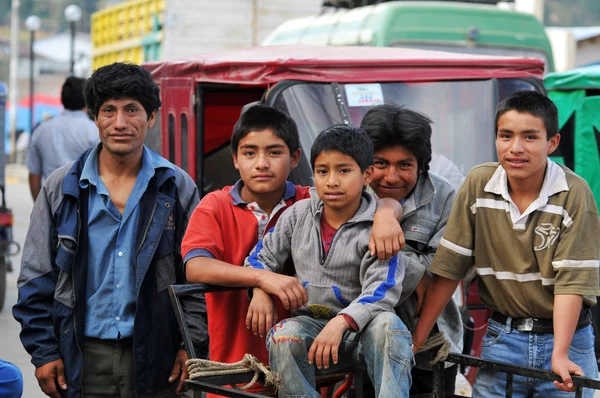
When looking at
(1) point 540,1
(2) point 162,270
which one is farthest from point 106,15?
(2) point 162,270

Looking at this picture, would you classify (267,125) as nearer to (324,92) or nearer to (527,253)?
(527,253)

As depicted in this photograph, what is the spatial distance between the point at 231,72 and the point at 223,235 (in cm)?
280

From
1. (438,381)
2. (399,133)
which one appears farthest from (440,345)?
(399,133)

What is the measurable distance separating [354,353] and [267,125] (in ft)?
2.82

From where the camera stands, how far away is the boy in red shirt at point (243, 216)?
11.2 ft

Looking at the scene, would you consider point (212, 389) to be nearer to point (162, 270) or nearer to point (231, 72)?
point (162, 270)

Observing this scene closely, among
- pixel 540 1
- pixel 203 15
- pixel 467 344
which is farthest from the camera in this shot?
pixel 540 1

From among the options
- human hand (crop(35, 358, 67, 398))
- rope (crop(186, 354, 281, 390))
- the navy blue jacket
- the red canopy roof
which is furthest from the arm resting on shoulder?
the red canopy roof

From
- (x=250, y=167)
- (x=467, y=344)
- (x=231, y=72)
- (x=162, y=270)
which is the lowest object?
(x=467, y=344)

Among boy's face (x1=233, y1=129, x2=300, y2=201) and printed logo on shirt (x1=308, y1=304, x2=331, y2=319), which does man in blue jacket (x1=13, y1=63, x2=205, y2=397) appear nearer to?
boy's face (x1=233, y1=129, x2=300, y2=201)

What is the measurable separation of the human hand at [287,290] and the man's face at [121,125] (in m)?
0.78

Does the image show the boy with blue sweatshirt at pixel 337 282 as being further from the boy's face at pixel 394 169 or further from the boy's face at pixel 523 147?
the boy's face at pixel 523 147

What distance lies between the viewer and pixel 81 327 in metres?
3.52

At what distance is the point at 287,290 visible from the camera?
122 inches
